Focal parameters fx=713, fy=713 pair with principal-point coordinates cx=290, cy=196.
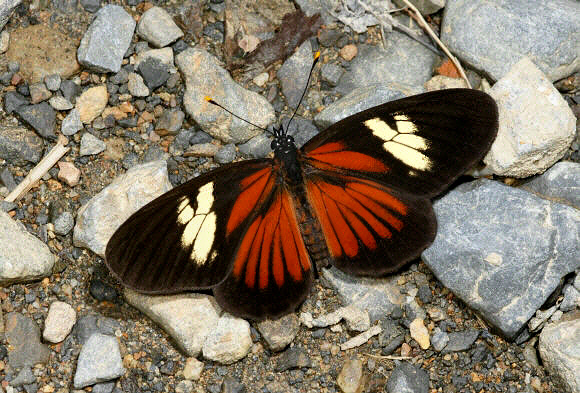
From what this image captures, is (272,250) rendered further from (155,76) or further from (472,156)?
(155,76)

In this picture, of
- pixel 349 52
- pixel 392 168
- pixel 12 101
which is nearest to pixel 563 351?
pixel 392 168

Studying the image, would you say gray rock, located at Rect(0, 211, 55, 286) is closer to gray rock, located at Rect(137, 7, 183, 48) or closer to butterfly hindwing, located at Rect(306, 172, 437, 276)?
gray rock, located at Rect(137, 7, 183, 48)

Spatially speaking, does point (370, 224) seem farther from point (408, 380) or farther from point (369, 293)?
point (408, 380)

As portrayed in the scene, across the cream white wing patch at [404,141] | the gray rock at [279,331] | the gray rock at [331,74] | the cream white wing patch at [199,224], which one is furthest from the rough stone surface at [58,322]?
the gray rock at [331,74]

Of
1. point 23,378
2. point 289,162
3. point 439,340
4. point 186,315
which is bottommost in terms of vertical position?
point 23,378

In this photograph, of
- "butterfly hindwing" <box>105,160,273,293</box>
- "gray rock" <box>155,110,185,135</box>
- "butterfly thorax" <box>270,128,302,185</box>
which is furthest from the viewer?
"gray rock" <box>155,110,185,135</box>

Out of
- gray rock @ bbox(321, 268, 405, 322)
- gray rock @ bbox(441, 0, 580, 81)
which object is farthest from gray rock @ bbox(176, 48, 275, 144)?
gray rock @ bbox(441, 0, 580, 81)

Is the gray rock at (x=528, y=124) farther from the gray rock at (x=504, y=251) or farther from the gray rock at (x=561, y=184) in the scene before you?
the gray rock at (x=504, y=251)
